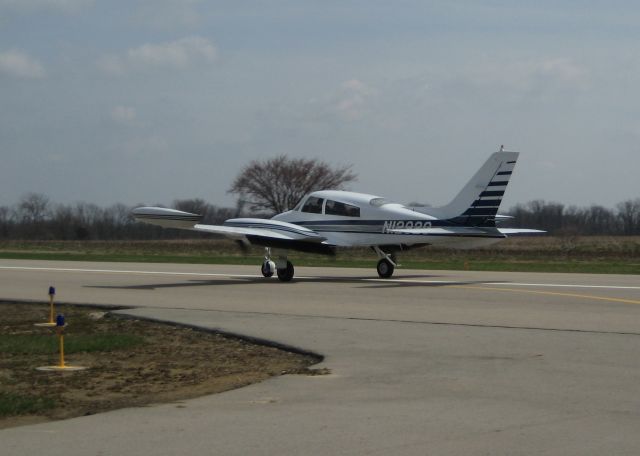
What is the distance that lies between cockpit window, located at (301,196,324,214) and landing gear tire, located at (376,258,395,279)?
2353 mm

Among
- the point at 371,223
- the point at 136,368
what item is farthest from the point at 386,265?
the point at 136,368

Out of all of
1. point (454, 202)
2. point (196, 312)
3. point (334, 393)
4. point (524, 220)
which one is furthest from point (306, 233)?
point (524, 220)

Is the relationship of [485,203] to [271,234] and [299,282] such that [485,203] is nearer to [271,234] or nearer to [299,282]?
[299,282]

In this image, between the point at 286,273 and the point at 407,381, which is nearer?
the point at 407,381

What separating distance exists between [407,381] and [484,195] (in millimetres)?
15187

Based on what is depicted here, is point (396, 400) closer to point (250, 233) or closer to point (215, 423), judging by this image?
point (215, 423)

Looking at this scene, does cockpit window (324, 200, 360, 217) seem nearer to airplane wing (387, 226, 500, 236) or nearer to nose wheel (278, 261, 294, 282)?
nose wheel (278, 261, 294, 282)

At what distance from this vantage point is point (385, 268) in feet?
92.5

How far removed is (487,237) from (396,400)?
16.1 m

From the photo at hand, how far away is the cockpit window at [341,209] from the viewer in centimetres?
2741

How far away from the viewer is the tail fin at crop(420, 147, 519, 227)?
25.5 meters

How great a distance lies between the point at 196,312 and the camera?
61.7ft

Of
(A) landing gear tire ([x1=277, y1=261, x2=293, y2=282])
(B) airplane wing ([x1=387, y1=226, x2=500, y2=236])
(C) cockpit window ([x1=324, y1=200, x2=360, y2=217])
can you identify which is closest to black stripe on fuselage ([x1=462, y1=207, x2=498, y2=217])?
(B) airplane wing ([x1=387, y1=226, x2=500, y2=236])

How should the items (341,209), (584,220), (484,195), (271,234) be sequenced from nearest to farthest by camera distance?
(484,195), (271,234), (341,209), (584,220)
